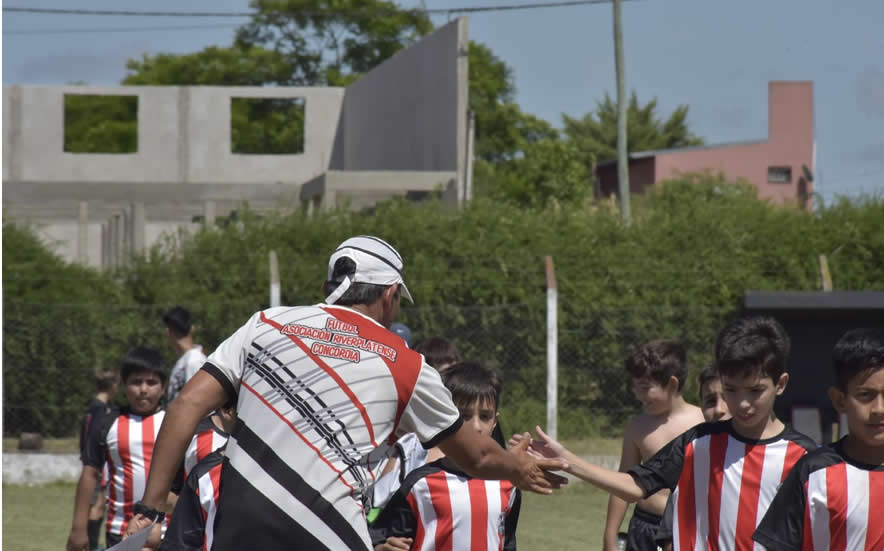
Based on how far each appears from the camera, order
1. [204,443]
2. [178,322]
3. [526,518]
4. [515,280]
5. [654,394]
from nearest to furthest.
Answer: [204,443], [654,394], [178,322], [526,518], [515,280]

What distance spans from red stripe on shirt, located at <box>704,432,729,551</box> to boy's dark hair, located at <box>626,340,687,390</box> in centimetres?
150

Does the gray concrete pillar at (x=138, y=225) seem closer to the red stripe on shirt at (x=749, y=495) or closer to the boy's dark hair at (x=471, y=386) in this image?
the boy's dark hair at (x=471, y=386)

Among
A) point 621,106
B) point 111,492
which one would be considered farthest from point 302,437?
point 621,106

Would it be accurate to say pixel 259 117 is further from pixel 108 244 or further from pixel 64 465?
pixel 64 465

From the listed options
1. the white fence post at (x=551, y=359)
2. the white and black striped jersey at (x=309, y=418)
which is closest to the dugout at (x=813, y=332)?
the white fence post at (x=551, y=359)

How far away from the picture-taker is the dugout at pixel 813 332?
14289 millimetres

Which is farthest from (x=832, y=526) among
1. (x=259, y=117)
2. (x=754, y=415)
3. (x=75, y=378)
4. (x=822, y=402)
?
(x=259, y=117)

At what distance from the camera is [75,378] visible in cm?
1505

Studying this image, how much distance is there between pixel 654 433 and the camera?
5.88 meters

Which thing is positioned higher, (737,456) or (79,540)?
(737,456)

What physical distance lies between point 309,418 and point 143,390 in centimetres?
373

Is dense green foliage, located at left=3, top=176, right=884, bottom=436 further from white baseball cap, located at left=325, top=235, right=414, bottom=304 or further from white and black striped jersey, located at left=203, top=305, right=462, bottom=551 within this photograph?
white and black striped jersey, located at left=203, top=305, right=462, bottom=551

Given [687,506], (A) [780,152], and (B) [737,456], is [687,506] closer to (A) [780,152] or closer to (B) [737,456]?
(B) [737,456]

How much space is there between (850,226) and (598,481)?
13552 millimetres
